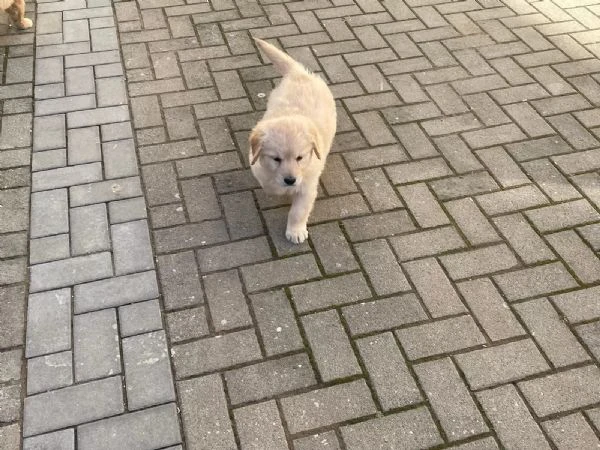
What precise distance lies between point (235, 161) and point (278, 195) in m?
0.48

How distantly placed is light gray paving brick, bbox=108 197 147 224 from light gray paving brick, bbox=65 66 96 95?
4.27 feet

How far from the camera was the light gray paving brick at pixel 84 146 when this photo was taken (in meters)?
3.56

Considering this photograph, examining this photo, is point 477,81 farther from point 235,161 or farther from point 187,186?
point 187,186

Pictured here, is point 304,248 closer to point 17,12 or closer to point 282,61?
point 282,61

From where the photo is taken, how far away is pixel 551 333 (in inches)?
106

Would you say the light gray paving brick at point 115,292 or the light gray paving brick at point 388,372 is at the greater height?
the light gray paving brick at point 388,372

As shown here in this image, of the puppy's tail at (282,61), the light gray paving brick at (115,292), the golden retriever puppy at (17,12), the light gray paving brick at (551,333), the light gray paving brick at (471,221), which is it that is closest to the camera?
the light gray paving brick at (551,333)

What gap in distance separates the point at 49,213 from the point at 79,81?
148cm

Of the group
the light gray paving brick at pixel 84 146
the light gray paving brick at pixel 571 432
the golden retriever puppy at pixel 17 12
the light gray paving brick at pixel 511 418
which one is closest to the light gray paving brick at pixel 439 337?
the light gray paving brick at pixel 511 418

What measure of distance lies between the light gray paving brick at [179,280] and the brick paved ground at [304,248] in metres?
0.01

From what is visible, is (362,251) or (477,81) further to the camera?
(477,81)

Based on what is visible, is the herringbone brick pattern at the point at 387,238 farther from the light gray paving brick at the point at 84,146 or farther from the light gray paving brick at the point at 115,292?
the light gray paving brick at the point at 84,146

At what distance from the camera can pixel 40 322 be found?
8.70 feet

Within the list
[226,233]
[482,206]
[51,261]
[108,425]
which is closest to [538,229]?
[482,206]
